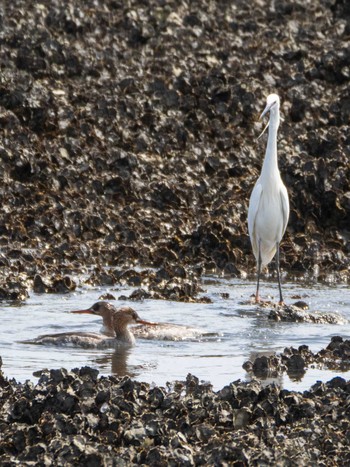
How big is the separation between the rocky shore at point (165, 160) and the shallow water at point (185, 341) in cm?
36

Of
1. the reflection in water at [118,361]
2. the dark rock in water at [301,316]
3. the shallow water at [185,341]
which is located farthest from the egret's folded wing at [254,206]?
the reflection in water at [118,361]

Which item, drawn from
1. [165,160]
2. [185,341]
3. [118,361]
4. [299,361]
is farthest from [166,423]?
[165,160]

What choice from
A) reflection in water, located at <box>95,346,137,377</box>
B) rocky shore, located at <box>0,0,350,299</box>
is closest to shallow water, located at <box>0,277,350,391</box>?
reflection in water, located at <box>95,346,137,377</box>

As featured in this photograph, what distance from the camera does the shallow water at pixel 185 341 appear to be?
10.5 metres

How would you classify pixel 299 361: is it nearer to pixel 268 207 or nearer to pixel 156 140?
pixel 268 207

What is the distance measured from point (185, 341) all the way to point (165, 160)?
7.60m

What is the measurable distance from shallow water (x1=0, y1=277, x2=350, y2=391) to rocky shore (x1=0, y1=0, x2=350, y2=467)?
36 cm

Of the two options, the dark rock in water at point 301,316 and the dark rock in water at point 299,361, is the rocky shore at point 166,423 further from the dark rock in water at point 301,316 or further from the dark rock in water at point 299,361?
the dark rock in water at point 301,316

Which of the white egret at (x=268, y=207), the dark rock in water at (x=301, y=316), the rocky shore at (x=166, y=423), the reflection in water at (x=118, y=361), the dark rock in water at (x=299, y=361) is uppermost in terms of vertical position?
the white egret at (x=268, y=207)

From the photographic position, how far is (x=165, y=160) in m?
19.3

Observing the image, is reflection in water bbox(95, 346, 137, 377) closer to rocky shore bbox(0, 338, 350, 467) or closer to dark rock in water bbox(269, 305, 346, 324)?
rocky shore bbox(0, 338, 350, 467)

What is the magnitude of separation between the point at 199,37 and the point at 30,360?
13.9 m

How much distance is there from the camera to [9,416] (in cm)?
786

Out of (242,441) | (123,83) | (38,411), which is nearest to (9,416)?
(38,411)
